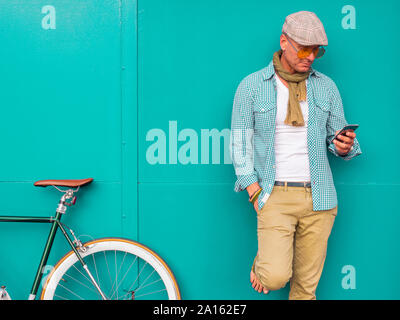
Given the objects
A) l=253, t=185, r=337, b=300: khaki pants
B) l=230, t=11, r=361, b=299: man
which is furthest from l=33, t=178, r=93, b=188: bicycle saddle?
l=253, t=185, r=337, b=300: khaki pants

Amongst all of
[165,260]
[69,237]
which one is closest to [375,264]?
[165,260]

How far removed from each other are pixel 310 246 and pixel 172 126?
132 centimetres

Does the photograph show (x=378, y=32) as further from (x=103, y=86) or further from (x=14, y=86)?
(x=14, y=86)

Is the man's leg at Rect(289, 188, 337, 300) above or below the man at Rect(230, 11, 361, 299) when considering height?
below

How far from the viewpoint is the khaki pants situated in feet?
8.20

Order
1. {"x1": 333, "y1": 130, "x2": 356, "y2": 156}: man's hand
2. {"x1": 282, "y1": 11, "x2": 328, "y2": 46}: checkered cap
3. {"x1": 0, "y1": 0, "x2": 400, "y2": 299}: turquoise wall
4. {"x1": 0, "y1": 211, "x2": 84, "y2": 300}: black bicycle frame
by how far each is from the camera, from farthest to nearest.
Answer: {"x1": 0, "y1": 0, "x2": 400, "y2": 299}: turquoise wall
{"x1": 0, "y1": 211, "x2": 84, "y2": 300}: black bicycle frame
{"x1": 333, "y1": 130, "x2": 356, "y2": 156}: man's hand
{"x1": 282, "y1": 11, "x2": 328, "y2": 46}: checkered cap

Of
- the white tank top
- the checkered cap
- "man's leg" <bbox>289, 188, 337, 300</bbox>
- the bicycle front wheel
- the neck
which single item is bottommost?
the bicycle front wheel

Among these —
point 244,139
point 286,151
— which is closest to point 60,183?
point 244,139

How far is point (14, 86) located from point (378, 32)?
9.17 feet

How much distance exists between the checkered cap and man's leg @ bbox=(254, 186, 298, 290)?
3.00ft

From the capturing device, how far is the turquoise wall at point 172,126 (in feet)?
9.95

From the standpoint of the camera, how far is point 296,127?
2.56 meters

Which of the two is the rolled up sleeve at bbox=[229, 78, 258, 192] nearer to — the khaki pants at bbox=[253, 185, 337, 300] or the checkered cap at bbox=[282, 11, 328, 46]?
the khaki pants at bbox=[253, 185, 337, 300]

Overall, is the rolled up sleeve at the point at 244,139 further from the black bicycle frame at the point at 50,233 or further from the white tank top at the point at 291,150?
the black bicycle frame at the point at 50,233
